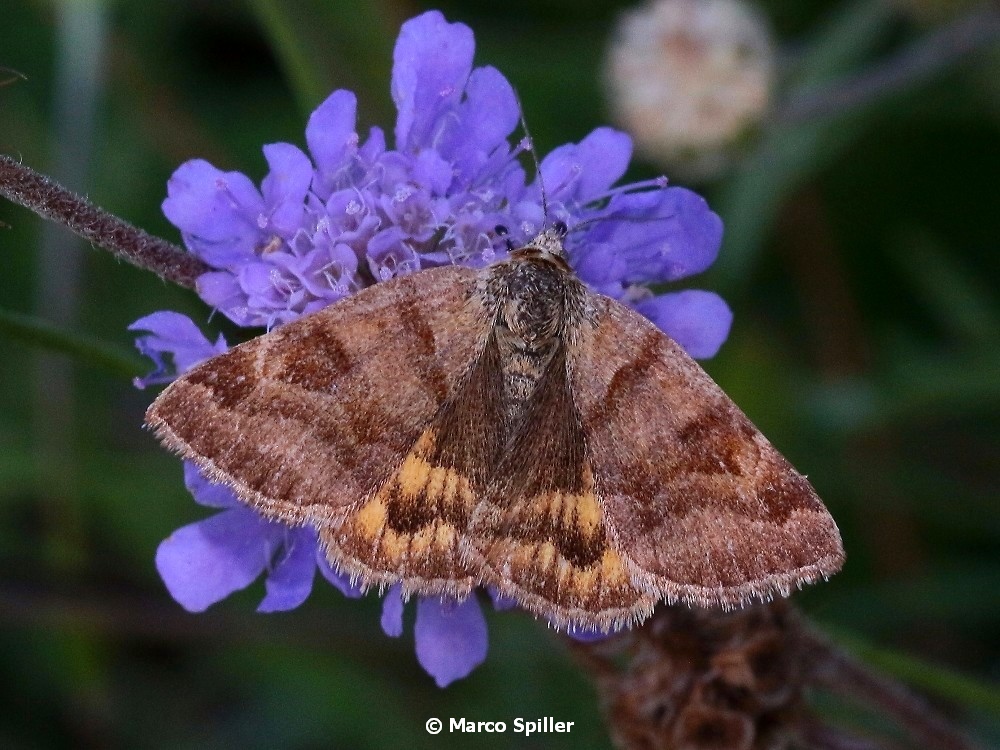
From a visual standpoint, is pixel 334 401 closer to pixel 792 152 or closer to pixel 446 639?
pixel 446 639

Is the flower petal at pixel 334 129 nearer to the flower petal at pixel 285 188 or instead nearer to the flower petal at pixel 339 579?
the flower petal at pixel 285 188

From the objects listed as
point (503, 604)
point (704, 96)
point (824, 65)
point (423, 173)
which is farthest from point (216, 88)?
point (503, 604)

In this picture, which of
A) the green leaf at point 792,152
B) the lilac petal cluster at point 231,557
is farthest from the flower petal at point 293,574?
the green leaf at point 792,152

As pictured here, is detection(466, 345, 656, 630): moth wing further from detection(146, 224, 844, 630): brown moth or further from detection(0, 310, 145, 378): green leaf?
detection(0, 310, 145, 378): green leaf

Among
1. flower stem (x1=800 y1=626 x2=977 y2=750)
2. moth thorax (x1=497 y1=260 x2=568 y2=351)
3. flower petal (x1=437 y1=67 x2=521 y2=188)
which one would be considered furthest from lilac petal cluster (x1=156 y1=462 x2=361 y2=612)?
flower stem (x1=800 y1=626 x2=977 y2=750)

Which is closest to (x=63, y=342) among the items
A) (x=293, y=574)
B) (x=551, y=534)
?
(x=293, y=574)

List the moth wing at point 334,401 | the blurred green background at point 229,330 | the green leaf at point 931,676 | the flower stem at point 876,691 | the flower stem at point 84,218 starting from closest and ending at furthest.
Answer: the flower stem at point 84,218 → the moth wing at point 334,401 → the flower stem at point 876,691 → the green leaf at point 931,676 → the blurred green background at point 229,330

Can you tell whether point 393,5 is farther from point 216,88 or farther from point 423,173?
point 423,173
